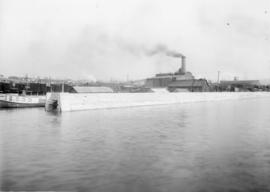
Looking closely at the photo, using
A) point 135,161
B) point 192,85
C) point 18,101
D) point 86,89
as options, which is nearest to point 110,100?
point 86,89

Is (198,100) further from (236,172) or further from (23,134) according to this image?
(236,172)

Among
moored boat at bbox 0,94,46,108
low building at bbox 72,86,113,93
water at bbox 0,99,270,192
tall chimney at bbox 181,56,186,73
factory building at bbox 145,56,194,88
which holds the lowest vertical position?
water at bbox 0,99,270,192

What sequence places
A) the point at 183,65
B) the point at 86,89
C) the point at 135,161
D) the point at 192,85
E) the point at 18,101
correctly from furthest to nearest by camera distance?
1. the point at 183,65
2. the point at 192,85
3. the point at 86,89
4. the point at 18,101
5. the point at 135,161

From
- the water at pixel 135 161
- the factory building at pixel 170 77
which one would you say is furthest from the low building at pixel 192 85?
the water at pixel 135 161

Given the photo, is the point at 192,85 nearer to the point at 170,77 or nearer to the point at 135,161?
the point at 170,77

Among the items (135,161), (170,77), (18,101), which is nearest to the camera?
(135,161)

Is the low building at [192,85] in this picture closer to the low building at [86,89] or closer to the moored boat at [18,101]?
the low building at [86,89]

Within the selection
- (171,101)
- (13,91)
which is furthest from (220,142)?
(13,91)

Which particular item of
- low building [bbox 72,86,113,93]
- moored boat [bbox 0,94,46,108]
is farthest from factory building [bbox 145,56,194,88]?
moored boat [bbox 0,94,46,108]

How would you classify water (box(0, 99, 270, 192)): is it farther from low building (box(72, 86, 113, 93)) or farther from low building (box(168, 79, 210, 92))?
low building (box(168, 79, 210, 92))
